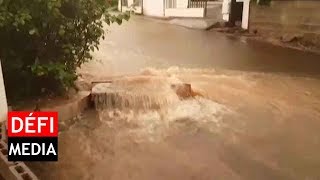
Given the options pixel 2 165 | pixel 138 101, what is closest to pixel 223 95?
pixel 138 101

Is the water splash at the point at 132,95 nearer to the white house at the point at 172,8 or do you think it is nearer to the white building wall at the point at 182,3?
the white house at the point at 172,8

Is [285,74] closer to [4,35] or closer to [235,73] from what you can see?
[235,73]

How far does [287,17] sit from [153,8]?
11.1 m

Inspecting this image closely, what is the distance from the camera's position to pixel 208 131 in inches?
184

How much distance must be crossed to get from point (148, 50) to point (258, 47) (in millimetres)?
3159

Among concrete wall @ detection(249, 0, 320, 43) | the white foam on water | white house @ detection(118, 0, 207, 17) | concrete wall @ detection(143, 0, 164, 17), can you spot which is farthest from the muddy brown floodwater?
concrete wall @ detection(143, 0, 164, 17)

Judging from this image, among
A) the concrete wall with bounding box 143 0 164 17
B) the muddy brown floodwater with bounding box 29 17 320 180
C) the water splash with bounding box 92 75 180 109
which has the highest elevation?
the concrete wall with bounding box 143 0 164 17

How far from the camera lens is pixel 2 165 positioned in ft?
10.8

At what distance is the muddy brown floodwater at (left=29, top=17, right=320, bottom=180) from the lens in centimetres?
369

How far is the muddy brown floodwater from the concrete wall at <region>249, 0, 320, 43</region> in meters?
3.11

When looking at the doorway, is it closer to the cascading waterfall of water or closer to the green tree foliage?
the cascading waterfall of water

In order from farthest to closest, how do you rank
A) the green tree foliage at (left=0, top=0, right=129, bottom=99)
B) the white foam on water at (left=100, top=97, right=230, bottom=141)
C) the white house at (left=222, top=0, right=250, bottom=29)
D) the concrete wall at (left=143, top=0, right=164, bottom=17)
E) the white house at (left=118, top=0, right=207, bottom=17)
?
the concrete wall at (left=143, top=0, right=164, bottom=17)
the white house at (left=118, top=0, right=207, bottom=17)
the white house at (left=222, top=0, right=250, bottom=29)
the white foam on water at (left=100, top=97, right=230, bottom=141)
the green tree foliage at (left=0, top=0, right=129, bottom=99)

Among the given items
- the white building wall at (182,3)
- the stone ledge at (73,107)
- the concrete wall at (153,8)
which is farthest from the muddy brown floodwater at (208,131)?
the concrete wall at (153,8)

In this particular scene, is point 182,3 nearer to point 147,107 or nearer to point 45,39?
point 147,107
